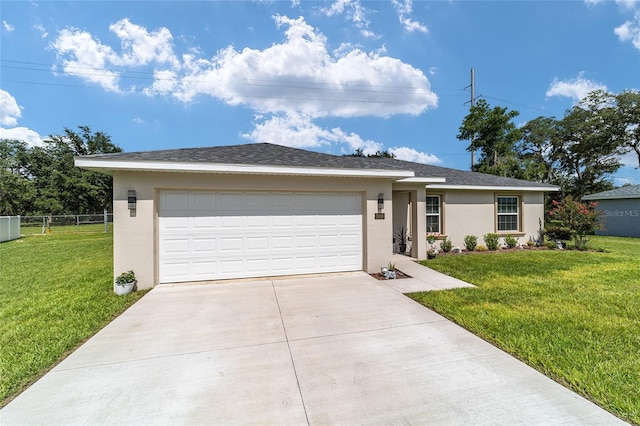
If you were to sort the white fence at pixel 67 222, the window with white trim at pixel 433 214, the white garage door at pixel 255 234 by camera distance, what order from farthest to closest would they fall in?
→ 1. the white fence at pixel 67 222
2. the window with white trim at pixel 433 214
3. the white garage door at pixel 255 234

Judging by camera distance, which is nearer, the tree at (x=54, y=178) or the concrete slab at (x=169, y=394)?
the concrete slab at (x=169, y=394)

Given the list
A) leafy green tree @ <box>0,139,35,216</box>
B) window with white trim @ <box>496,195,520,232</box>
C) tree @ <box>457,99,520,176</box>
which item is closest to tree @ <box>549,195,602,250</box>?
window with white trim @ <box>496,195,520,232</box>

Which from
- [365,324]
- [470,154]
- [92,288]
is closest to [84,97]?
[92,288]

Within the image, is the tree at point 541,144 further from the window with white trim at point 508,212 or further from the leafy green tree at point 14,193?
the leafy green tree at point 14,193

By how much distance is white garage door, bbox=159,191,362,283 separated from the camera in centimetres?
604

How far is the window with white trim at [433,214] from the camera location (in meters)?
10.6

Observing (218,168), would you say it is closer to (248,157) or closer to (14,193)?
(248,157)

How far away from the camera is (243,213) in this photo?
21.0ft

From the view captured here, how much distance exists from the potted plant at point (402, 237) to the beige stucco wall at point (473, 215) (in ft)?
4.61

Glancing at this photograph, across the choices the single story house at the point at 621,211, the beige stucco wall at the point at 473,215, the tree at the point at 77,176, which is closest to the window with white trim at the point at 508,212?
the beige stucco wall at the point at 473,215

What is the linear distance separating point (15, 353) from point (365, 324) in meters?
4.52

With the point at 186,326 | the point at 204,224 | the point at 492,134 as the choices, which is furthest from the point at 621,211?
the point at 186,326

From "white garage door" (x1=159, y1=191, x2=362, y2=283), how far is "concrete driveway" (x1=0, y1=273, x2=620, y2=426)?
184 cm

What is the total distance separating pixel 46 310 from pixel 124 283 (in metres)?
1.16
